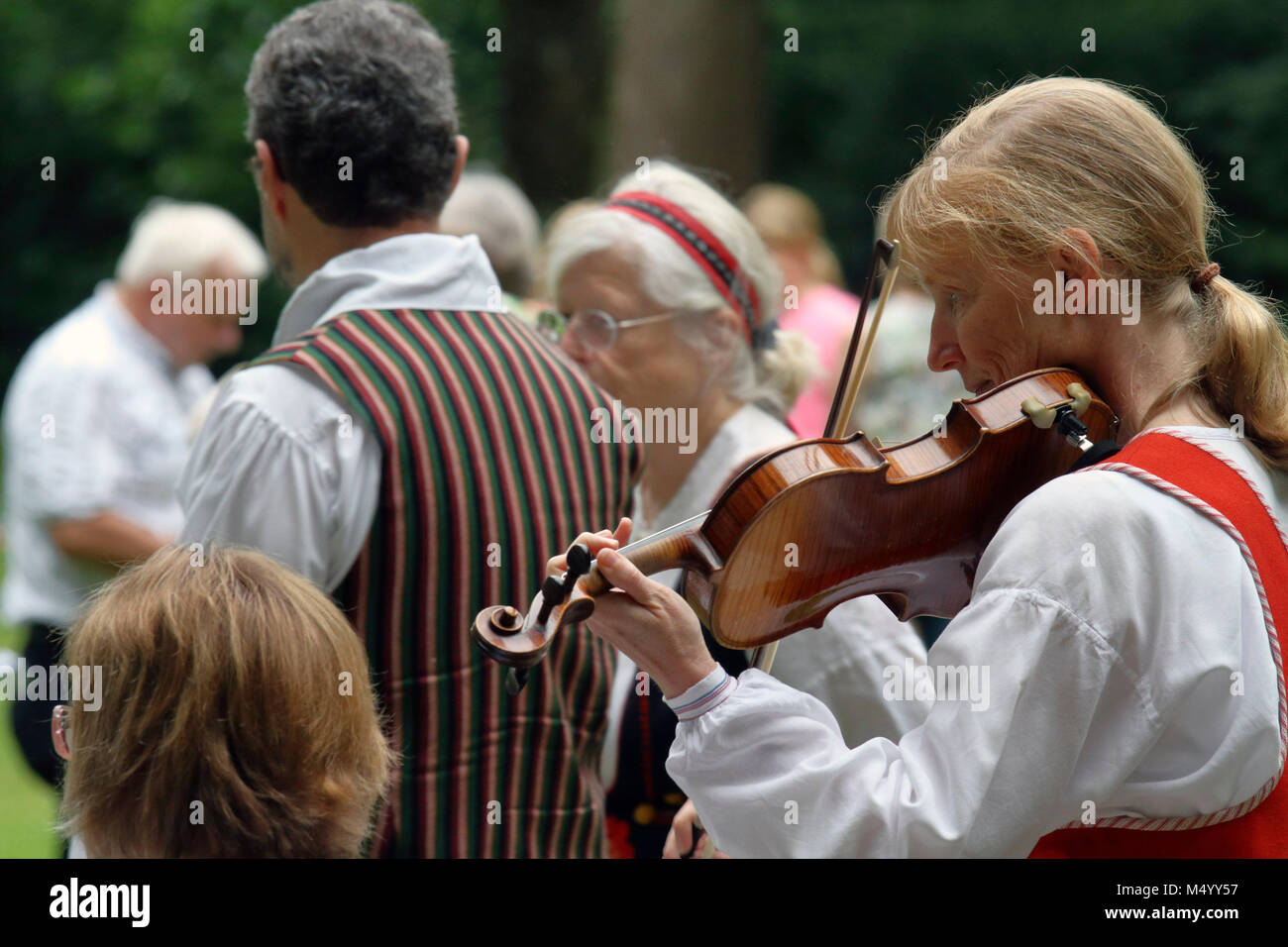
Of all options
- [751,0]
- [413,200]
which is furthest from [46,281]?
[413,200]

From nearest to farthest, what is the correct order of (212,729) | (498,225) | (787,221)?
(212,729), (498,225), (787,221)

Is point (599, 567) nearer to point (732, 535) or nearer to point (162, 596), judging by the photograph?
point (732, 535)

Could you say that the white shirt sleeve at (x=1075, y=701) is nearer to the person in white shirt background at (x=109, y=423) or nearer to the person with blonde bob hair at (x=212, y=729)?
the person with blonde bob hair at (x=212, y=729)

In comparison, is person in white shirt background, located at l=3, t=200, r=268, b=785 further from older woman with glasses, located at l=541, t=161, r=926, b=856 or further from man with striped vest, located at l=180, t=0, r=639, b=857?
man with striped vest, located at l=180, t=0, r=639, b=857

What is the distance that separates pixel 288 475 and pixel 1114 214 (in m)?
1.11

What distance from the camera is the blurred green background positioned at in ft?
25.2

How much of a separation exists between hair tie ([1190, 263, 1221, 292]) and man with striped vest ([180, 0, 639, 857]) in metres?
0.94

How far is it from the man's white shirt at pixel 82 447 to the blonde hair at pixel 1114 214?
114 inches

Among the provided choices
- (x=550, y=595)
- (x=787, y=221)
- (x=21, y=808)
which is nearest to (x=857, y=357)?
(x=550, y=595)

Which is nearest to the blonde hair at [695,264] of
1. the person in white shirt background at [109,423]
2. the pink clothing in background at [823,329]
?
the person in white shirt background at [109,423]

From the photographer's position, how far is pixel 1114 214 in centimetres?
157

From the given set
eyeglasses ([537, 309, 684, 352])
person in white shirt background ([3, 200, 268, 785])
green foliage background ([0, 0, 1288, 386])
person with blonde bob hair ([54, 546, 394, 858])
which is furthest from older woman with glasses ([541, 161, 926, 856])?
green foliage background ([0, 0, 1288, 386])

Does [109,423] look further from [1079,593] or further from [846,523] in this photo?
[1079,593]
